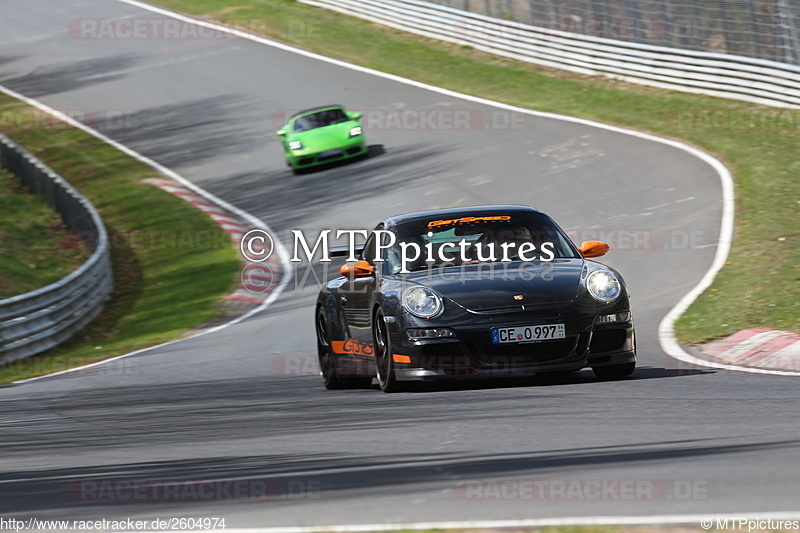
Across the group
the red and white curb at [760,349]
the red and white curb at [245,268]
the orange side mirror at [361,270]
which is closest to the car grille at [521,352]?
the orange side mirror at [361,270]

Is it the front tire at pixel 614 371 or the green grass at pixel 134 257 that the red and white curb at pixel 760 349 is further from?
the green grass at pixel 134 257

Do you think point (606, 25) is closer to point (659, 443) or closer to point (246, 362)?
point (246, 362)

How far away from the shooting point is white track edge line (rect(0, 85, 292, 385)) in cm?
1555

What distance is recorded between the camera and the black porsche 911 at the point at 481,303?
8539mm

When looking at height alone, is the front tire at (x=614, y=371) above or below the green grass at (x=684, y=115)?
above

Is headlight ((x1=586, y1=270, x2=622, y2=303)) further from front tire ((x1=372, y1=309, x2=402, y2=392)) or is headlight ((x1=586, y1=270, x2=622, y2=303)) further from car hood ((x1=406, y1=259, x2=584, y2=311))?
front tire ((x1=372, y1=309, x2=402, y2=392))

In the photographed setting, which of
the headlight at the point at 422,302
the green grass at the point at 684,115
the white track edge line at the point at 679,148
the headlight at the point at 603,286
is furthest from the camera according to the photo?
the green grass at the point at 684,115

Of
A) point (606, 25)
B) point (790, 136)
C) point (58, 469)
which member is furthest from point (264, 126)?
point (58, 469)

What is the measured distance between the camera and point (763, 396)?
7777mm

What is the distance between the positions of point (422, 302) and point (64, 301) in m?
9.76

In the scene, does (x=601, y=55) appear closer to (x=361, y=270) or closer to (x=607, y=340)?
(x=361, y=270)

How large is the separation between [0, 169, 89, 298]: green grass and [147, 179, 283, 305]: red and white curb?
254 cm

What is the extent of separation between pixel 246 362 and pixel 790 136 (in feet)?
41.7

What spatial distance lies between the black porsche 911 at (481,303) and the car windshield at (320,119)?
52.3ft
